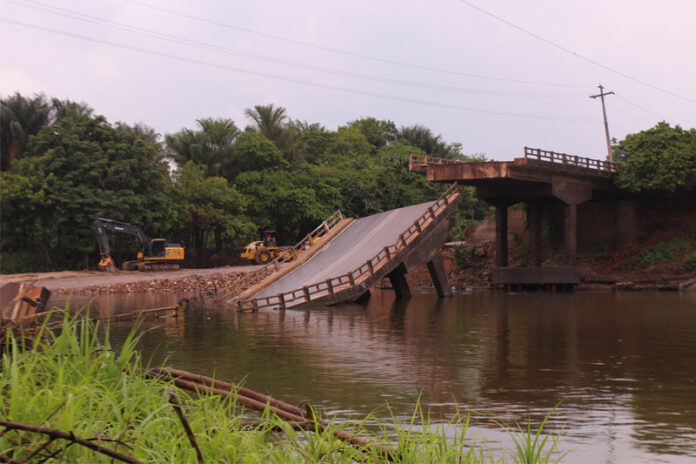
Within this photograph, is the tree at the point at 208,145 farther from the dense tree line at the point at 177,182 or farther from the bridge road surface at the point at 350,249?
the bridge road surface at the point at 350,249

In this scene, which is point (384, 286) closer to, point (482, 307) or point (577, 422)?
point (482, 307)

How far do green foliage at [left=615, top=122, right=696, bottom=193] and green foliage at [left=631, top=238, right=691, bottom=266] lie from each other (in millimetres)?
3218

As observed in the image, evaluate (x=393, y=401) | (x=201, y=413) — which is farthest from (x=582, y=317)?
(x=201, y=413)

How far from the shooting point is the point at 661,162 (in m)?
43.3

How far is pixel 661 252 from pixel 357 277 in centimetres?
2375

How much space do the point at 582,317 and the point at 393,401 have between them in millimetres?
15649

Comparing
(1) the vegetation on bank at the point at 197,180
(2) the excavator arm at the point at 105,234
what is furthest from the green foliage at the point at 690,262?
(2) the excavator arm at the point at 105,234

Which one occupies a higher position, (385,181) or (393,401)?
(385,181)

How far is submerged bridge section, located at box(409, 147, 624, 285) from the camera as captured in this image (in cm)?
3884

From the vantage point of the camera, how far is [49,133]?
5059 centimetres

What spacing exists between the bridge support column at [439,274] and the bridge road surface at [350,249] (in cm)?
211

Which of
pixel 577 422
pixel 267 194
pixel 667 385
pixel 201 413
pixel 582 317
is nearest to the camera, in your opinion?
pixel 201 413

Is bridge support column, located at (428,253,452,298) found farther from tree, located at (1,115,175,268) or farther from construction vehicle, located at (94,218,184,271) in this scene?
tree, located at (1,115,175,268)

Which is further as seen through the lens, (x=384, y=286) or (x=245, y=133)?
(x=245, y=133)
